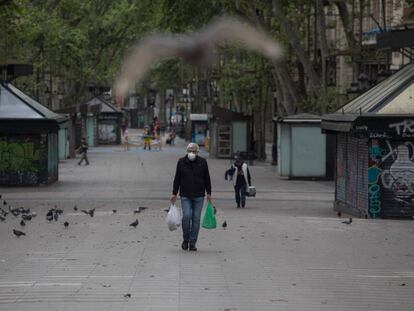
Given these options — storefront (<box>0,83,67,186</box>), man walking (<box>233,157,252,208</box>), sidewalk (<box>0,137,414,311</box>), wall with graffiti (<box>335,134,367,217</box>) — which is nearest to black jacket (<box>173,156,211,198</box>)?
sidewalk (<box>0,137,414,311</box>)

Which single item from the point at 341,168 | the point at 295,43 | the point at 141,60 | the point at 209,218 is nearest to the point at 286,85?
the point at 295,43

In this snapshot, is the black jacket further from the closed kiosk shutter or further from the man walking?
the man walking

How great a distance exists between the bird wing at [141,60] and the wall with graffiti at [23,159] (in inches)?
244

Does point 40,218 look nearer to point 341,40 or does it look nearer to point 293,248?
point 293,248

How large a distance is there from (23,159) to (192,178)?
1958 centimetres

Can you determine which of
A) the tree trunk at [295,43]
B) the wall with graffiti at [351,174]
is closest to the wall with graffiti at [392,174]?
the wall with graffiti at [351,174]

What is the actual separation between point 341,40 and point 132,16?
45.5 ft

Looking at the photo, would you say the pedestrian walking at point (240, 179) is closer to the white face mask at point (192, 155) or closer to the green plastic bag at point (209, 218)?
the green plastic bag at point (209, 218)

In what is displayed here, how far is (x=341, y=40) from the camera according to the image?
57.6 metres

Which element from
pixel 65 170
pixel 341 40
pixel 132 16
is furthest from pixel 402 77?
pixel 132 16

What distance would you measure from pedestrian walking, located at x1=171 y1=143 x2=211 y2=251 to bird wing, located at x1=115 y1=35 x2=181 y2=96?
967 centimetres

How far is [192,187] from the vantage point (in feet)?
49.5

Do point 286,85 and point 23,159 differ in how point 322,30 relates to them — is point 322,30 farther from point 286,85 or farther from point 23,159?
point 23,159

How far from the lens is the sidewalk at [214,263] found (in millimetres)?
11086
